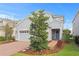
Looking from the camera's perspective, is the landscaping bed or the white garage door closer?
the landscaping bed

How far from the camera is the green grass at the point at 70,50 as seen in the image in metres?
8.23

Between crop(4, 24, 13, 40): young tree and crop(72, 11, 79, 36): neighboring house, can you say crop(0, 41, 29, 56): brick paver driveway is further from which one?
crop(72, 11, 79, 36): neighboring house

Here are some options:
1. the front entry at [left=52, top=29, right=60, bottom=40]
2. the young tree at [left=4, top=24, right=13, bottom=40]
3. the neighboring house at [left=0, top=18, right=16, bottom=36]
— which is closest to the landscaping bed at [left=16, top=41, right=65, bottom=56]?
the front entry at [left=52, top=29, right=60, bottom=40]

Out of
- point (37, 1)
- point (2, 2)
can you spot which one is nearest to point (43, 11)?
point (37, 1)

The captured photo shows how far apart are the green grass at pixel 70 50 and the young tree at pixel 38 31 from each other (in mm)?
317

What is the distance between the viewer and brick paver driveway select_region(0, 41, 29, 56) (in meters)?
8.24

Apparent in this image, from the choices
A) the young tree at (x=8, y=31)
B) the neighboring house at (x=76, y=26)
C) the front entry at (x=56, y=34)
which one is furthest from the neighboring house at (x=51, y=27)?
the neighboring house at (x=76, y=26)

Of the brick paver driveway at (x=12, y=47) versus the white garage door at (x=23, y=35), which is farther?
the white garage door at (x=23, y=35)

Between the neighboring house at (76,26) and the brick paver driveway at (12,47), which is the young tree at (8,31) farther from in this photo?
the neighboring house at (76,26)

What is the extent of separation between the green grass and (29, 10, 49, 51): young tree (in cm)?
32

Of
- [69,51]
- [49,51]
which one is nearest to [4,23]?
[49,51]

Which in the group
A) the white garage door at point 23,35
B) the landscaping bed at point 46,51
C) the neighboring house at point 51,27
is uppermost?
the neighboring house at point 51,27

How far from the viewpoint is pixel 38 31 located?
834cm

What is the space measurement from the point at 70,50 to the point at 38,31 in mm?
686
